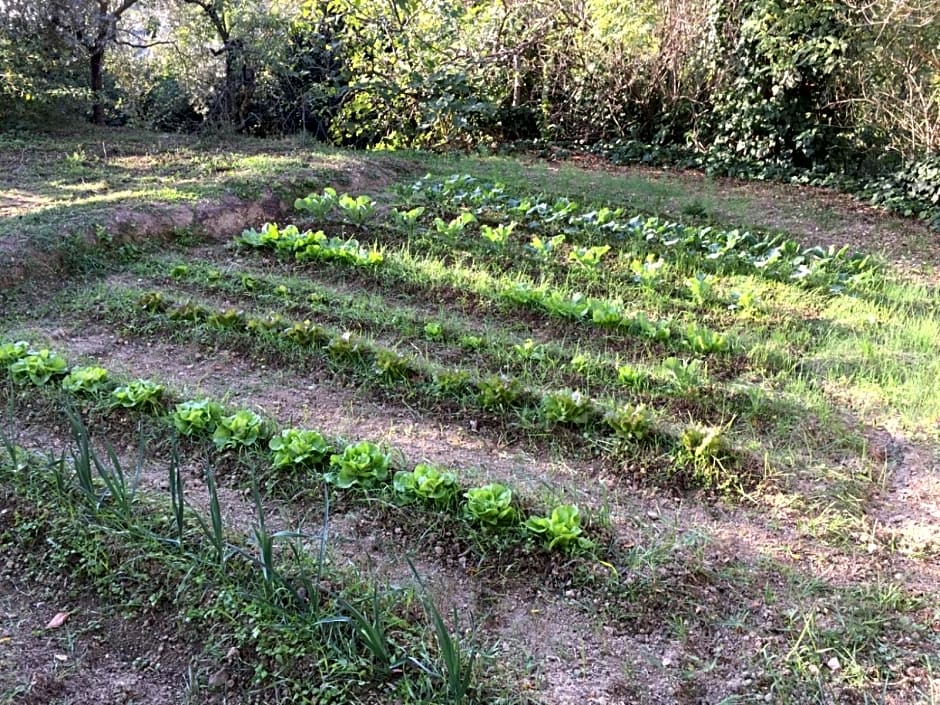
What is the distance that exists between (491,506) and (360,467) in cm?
52

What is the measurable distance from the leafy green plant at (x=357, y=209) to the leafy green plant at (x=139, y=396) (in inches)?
112

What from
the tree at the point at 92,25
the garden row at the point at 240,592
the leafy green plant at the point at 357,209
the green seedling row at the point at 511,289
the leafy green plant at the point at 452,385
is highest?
the tree at the point at 92,25

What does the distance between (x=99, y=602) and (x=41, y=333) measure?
226 centimetres

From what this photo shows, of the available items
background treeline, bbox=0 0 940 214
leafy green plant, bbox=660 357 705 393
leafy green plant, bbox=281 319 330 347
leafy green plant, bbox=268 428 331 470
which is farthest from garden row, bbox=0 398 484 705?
background treeline, bbox=0 0 940 214

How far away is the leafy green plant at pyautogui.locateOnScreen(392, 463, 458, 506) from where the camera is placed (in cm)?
266

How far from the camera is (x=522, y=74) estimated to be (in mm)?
10305

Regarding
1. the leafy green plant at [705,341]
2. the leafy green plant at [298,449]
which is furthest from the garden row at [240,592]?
the leafy green plant at [705,341]

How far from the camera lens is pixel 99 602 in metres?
2.38

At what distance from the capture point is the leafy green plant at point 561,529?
8.16ft

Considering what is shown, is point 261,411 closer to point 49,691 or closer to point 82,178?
point 49,691

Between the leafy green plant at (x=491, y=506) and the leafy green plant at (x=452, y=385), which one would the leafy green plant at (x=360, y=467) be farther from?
the leafy green plant at (x=452, y=385)

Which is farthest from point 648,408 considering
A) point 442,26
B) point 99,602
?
point 442,26

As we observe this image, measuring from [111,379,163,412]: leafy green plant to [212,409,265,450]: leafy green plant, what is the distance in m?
0.45

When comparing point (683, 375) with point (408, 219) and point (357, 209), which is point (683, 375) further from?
point (357, 209)
